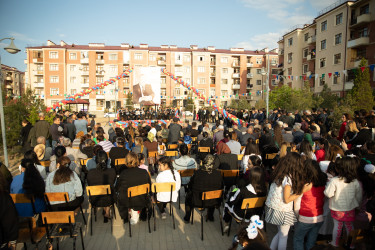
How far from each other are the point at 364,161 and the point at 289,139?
3.77m

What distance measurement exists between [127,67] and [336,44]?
36.0m

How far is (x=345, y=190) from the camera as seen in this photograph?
3066mm

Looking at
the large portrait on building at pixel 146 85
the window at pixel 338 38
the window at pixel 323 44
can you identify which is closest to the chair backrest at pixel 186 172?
Result: the large portrait on building at pixel 146 85

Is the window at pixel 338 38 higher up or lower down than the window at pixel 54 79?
higher up

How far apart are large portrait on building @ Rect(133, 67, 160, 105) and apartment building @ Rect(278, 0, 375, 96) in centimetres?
1444

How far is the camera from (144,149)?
22.9ft

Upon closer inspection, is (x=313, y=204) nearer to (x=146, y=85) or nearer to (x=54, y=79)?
(x=146, y=85)

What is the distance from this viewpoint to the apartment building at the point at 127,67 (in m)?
45.8

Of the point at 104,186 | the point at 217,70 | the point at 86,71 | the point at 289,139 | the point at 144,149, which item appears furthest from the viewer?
the point at 217,70

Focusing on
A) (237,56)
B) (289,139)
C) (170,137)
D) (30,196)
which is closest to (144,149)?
(170,137)

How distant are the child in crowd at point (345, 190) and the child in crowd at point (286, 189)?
357 millimetres

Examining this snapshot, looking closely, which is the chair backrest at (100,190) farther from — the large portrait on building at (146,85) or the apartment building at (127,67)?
the apartment building at (127,67)

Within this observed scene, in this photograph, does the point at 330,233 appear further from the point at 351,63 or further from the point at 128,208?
the point at 351,63

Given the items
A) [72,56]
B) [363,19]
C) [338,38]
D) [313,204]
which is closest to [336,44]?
[338,38]
